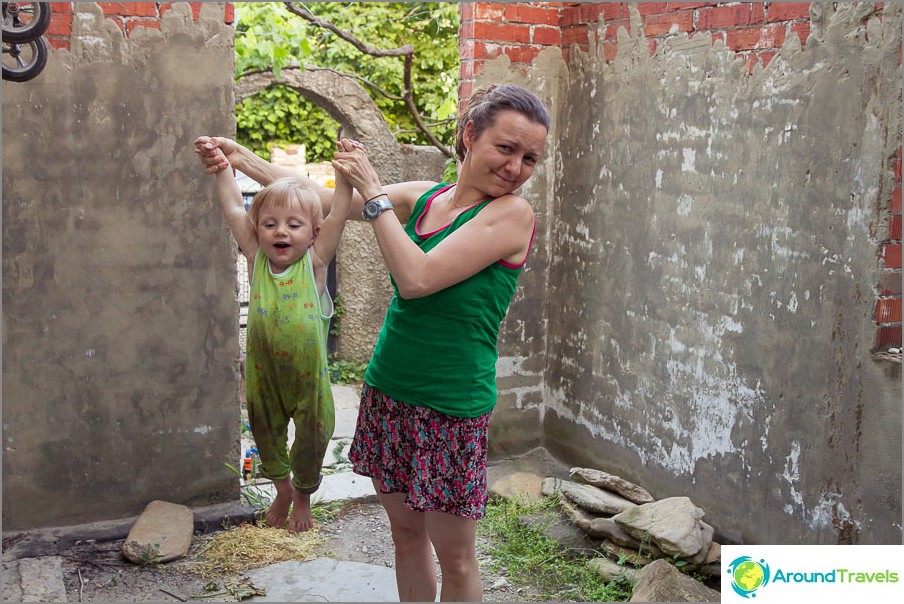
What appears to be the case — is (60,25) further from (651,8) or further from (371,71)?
(371,71)

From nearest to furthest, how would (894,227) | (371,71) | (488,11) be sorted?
(894,227) → (488,11) → (371,71)

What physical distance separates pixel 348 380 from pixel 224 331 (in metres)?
3.20

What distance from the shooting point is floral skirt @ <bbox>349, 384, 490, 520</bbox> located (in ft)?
7.93

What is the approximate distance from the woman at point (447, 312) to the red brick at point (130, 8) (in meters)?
1.70

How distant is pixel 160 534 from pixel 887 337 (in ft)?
10.8

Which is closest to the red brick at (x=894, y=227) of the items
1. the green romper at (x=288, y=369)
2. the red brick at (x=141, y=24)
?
the green romper at (x=288, y=369)

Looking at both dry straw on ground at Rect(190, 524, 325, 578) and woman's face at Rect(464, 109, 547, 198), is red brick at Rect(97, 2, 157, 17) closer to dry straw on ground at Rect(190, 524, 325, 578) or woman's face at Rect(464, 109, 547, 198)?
woman's face at Rect(464, 109, 547, 198)

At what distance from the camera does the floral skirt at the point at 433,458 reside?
7.93 ft

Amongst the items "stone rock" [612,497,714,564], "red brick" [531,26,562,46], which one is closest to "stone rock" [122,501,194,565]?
"stone rock" [612,497,714,564]

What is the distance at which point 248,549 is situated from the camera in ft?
13.1

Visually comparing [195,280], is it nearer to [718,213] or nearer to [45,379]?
[45,379]

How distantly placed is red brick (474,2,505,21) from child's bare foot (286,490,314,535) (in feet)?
10.4

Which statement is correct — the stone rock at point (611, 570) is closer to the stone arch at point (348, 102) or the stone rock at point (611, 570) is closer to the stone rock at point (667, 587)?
the stone rock at point (667, 587)

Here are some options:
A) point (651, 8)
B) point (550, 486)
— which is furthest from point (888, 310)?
point (550, 486)
